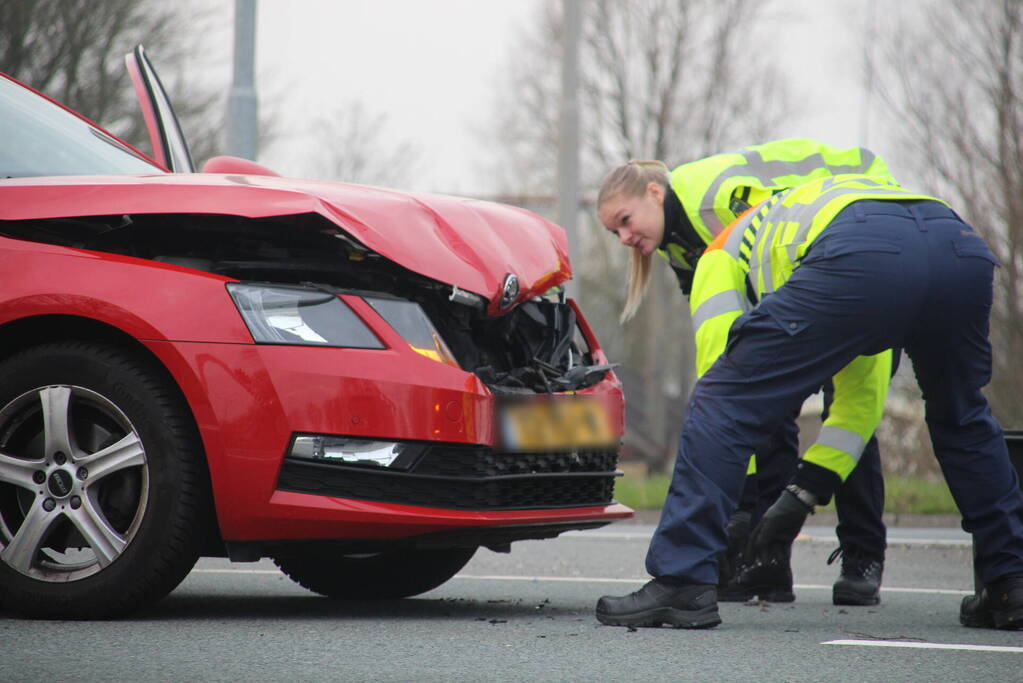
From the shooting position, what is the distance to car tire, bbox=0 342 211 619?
12.8ft

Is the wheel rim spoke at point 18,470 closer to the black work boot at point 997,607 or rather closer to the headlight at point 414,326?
the headlight at point 414,326

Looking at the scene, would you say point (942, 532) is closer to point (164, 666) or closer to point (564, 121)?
point (564, 121)

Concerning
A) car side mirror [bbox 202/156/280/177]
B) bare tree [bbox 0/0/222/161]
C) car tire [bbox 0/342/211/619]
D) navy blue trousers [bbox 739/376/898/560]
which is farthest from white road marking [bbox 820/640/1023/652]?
bare tree [bbox 0/0/222/161]

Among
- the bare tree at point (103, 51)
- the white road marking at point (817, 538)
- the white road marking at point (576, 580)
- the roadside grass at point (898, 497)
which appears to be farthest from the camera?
the bare tree at point (103, 51)

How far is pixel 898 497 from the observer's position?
9.66 metres

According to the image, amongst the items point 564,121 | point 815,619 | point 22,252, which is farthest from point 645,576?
point 564,121

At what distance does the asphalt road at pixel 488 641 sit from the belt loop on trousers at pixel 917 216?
46.3 inches

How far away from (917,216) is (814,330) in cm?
47

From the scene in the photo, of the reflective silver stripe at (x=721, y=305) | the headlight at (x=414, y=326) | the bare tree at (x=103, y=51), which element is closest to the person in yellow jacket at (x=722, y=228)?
the reflective silver stripe at (x=721, y=305)

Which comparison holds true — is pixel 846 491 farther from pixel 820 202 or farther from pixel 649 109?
pixel 649 109

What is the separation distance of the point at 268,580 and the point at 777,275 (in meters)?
2.52

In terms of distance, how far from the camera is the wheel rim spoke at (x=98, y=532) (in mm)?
3895

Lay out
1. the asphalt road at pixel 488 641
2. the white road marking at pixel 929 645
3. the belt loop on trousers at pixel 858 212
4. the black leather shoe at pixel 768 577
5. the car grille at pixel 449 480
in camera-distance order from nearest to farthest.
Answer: the asphalt road at pixel 488 641
the white road marking at pixel 929 645
the car grille at pixel 449 480
the belt loop on trousers at pixel 858 212
the black leather shoe at pixel 768 577

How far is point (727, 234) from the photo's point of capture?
4.41m
